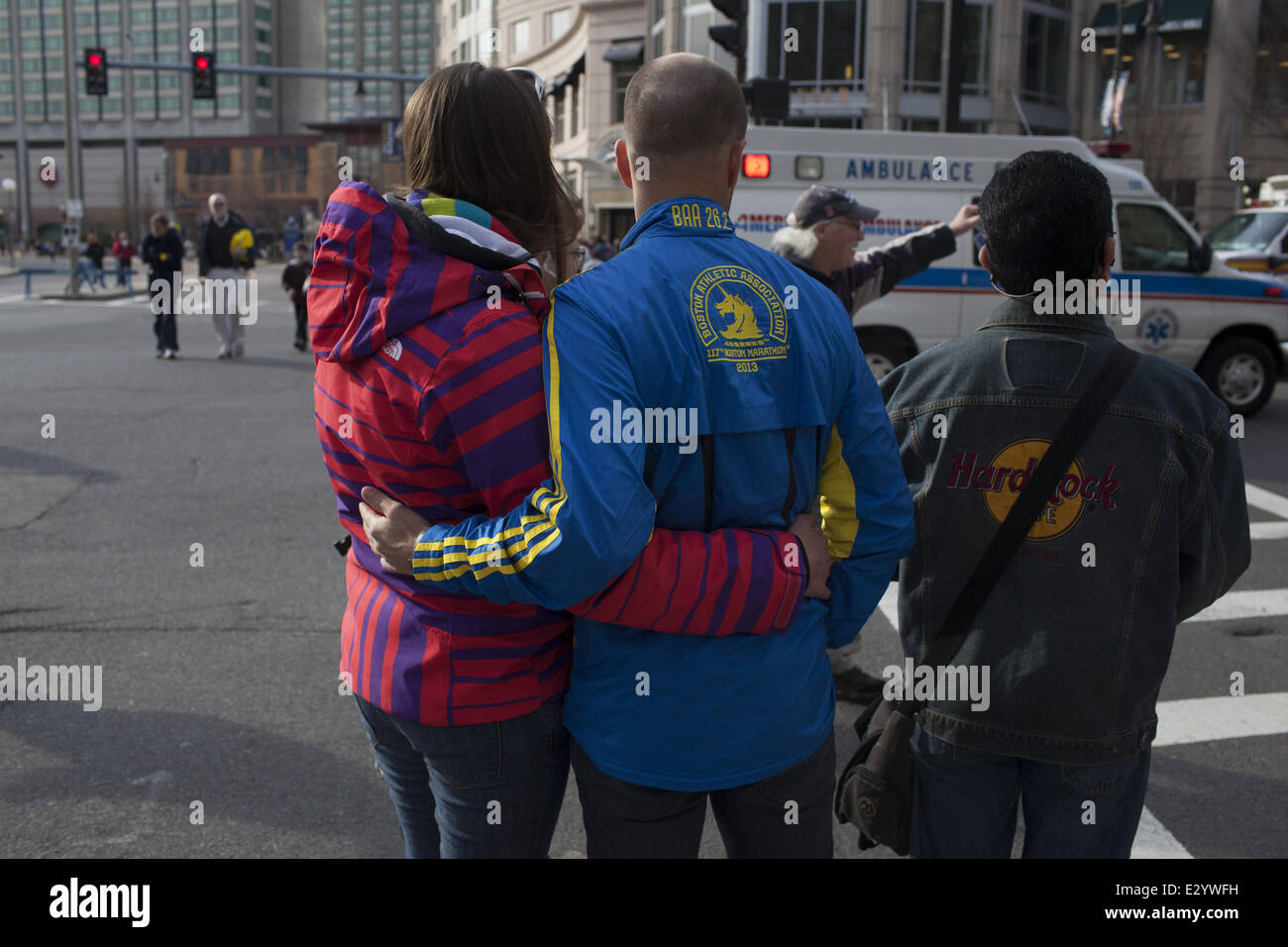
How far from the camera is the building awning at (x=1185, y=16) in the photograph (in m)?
41.3

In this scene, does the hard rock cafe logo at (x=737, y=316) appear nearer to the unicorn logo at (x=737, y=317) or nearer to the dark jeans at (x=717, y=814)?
the unicorn logo at (x=737, y=317)

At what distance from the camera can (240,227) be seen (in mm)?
15633

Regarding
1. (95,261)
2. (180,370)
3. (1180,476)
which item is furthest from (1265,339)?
(95,261)

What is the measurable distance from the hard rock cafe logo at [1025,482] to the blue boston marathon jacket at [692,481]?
0.22 m

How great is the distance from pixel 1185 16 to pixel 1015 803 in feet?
155

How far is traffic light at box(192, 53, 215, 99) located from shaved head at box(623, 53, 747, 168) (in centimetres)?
2423

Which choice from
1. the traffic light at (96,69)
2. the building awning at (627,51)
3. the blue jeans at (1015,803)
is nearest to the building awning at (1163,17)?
the building awning at (627,51)

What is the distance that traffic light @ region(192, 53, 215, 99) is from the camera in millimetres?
23828

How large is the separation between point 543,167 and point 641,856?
1236mm

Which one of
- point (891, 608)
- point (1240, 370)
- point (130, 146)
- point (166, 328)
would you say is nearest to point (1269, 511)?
point (891, 608)

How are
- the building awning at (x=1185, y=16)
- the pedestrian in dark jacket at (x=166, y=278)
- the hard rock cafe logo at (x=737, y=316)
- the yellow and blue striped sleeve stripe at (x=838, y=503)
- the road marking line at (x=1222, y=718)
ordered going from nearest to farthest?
the hard rock cafe logo at (x=737, y=316) → the yellow and blue striped sleeve stripe at (x=838, y=503) → the road marking line at (x=1222, y=718) → the pedestrian in dark jacket at (x=166, y=278) → the building awning at (x=1185, y=16)

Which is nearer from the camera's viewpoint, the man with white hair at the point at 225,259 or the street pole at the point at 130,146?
the man with white hair at the point at 225,259

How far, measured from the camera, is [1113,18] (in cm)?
4072

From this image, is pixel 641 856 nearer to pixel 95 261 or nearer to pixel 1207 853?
pixel 1207 853
